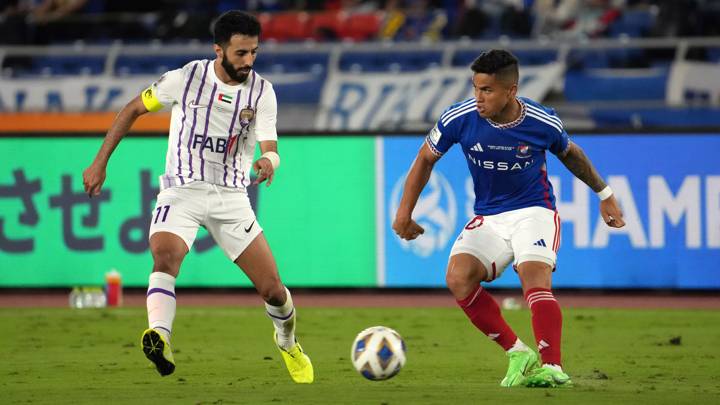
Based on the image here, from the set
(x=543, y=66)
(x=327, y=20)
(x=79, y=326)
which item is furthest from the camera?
(x=327, y=20)

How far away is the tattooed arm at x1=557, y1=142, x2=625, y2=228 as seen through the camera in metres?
8.19

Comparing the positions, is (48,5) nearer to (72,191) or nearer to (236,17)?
(72,191)

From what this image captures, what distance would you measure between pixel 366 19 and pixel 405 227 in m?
11.6

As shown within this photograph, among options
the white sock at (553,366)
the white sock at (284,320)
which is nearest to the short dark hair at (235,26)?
the white sock at (284,320)

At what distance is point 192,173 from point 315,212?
259 inches

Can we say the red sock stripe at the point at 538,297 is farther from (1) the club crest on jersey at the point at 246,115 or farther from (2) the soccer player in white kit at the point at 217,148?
(1) the club crest on jersey at the point at 246,115

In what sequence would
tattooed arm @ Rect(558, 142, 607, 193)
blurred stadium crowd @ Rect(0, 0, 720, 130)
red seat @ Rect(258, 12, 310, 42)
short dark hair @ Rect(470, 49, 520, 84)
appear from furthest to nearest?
red seat @ Rect(258, 12, 310, 42)
blurred stadium crowd @ Rect(0, 0, 720, 130)
tattooed arm @ Rect(558, 142, 607, 193)
short dark hair @ Rect(470, 49, 520, 84)

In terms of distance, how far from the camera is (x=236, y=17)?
7902 millimetres

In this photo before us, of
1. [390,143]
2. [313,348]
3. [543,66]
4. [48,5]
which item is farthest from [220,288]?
[48,5]

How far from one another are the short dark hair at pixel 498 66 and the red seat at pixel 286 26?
12203 millimetres

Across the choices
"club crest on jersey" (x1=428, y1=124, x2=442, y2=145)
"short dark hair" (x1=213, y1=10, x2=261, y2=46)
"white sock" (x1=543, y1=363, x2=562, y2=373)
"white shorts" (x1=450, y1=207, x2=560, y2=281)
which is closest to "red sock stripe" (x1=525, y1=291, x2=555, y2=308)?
"white shorts" (x1=450, y1=207, x2=560, y2=281)

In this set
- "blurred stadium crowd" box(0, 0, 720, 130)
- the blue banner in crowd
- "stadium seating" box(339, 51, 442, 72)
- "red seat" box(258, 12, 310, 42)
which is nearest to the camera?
the blue banner in crowd

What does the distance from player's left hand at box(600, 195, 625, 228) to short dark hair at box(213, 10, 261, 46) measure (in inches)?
95.4

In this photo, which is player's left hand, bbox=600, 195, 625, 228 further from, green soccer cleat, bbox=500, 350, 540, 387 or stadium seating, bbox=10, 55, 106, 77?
stadium seating, bbox=10, 55, 106, 77
